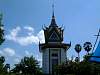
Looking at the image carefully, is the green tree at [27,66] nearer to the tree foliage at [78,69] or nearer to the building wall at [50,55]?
the building wall at [50,55]

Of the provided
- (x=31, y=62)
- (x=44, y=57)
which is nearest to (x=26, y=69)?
(x=31, y=62)

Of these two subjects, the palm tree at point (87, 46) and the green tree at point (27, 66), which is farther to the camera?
the green tree at point (27, 66)

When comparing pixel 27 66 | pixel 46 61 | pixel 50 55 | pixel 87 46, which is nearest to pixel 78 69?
pixel 87 46

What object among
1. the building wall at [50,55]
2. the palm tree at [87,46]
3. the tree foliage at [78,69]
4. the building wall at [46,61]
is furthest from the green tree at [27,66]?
the tree foliage at [78,69]

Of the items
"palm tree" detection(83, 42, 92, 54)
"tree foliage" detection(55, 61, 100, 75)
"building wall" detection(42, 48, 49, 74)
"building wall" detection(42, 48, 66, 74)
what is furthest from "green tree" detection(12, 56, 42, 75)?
"tree foliage" detection(55, 61, 100, 75)

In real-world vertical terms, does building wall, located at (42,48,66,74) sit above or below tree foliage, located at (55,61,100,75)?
above

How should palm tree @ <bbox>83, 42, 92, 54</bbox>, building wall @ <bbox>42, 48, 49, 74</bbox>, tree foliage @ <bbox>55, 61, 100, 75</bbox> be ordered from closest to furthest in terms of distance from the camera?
tree foliage @ <bbox>55, 61, 100, 75</bbox>
palm tree @ <bbox>83, 42, 92, 54</bbox>
building wall @ <bbox>42, 48, 49, 74</bbox>

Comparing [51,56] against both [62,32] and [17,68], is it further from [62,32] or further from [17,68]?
[17,68]

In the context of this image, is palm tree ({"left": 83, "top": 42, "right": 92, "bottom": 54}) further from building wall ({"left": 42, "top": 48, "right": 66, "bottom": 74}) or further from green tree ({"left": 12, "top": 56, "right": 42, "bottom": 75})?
green tree ({"left": 12, "top": 56, "right": 42, "bottom": 75})

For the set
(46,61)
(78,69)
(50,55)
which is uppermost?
(50,55)

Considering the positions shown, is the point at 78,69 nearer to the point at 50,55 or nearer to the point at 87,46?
the point at 87,46

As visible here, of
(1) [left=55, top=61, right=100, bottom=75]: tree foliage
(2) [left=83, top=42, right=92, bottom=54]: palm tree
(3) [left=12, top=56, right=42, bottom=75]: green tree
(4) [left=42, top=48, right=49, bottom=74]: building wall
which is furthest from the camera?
(3) [left=12, top=56, right=42, bottom=75]: green tree

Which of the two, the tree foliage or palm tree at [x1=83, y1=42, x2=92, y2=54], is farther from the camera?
palm tree at [x1=83, y1=42, x2=92, y2=54]

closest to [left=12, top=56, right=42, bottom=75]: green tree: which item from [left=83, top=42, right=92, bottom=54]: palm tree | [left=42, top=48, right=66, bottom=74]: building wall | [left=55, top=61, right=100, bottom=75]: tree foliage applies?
[left=42, top=48, right=66, bottom=74]: building wall
